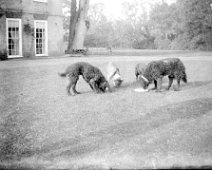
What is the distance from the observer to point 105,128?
710 centimetres

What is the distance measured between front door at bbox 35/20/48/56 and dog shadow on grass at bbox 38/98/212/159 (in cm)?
1956

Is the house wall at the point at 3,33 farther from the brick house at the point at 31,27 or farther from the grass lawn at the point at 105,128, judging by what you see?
the grass lawn at the point at 105,128

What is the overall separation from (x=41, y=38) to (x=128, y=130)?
21643mm

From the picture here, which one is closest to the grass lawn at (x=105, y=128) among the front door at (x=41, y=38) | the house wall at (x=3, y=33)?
the house wall at (x=3, y=33)

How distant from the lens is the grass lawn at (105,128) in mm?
5285

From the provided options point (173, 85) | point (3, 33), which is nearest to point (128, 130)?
point (173, 85)

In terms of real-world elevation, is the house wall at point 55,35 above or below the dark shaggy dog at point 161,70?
above

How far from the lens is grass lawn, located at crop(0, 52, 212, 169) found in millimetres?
5285

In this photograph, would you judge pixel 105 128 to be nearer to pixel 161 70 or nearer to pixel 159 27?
pixel 161 70

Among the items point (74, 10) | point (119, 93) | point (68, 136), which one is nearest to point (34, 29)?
point (74, 10)

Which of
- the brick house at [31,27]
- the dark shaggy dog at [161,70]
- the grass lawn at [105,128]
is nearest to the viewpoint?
the grass lawn at [105,128]

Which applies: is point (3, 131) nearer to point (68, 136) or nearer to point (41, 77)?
point (68, 136)

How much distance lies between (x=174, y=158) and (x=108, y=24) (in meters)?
41.5

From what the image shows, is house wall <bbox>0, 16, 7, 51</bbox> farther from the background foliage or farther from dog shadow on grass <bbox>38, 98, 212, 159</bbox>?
the background foliage
